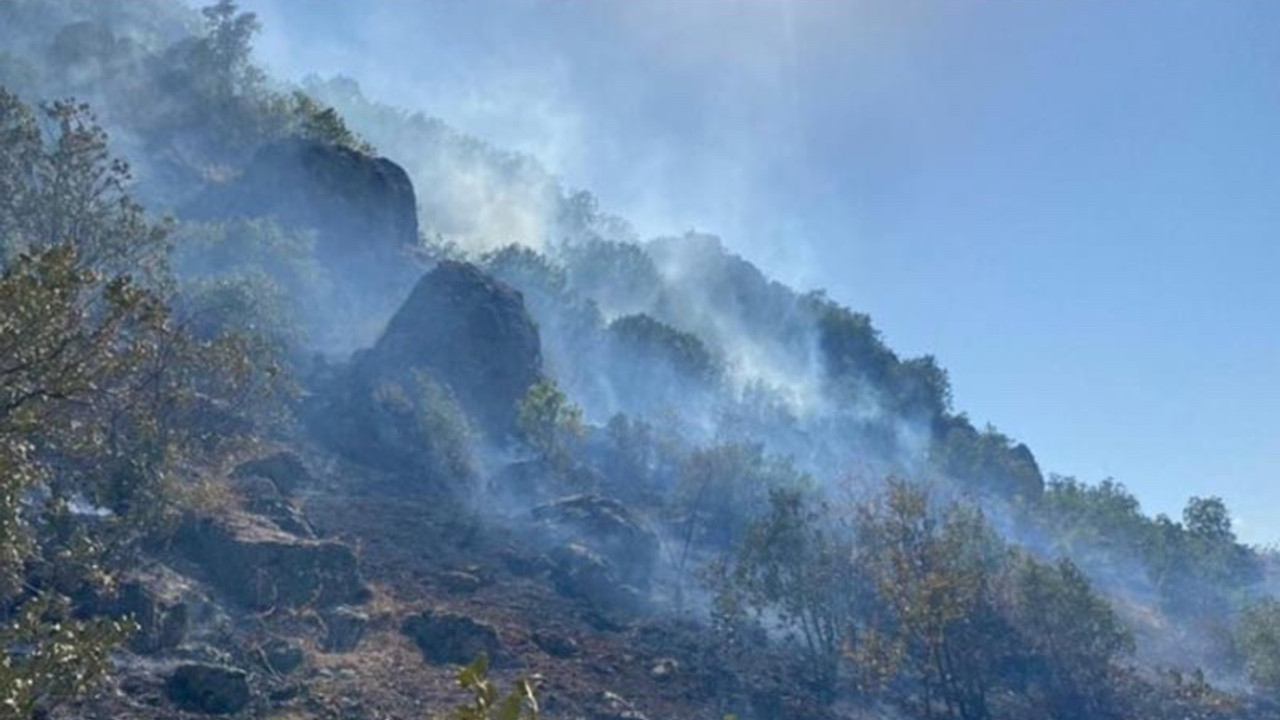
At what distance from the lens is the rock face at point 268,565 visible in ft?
101

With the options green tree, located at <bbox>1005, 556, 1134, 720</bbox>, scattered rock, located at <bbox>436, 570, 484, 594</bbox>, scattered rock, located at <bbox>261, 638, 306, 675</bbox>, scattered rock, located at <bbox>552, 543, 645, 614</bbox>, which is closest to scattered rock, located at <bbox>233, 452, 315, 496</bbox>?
scattered rock, located at <bbox>436, 570, 484, 594</bbox>

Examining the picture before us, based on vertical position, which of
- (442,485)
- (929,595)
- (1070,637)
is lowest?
(1070,637)

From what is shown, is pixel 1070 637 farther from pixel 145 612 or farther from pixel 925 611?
pixel 145 612

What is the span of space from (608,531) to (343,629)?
2618 cm

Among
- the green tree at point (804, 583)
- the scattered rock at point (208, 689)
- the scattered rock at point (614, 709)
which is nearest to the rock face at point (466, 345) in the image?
the green tree at point (804, 583)

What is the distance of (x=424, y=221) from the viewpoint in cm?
15275

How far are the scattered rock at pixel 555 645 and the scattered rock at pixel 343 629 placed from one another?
642cm

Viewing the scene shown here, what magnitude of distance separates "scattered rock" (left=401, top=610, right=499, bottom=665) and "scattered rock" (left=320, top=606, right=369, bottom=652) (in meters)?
1.67

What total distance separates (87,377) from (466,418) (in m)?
51.7

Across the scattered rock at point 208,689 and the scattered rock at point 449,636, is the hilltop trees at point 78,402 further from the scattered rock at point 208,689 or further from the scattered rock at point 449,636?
the scattered rock at point 449,636

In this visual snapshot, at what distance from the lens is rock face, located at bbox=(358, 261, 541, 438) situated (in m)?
68.6

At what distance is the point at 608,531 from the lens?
54.8 meters

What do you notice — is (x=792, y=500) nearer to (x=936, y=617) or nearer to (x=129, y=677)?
(x=936, y=617)

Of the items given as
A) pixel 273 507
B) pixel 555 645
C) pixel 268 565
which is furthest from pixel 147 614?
pixel 555 645
